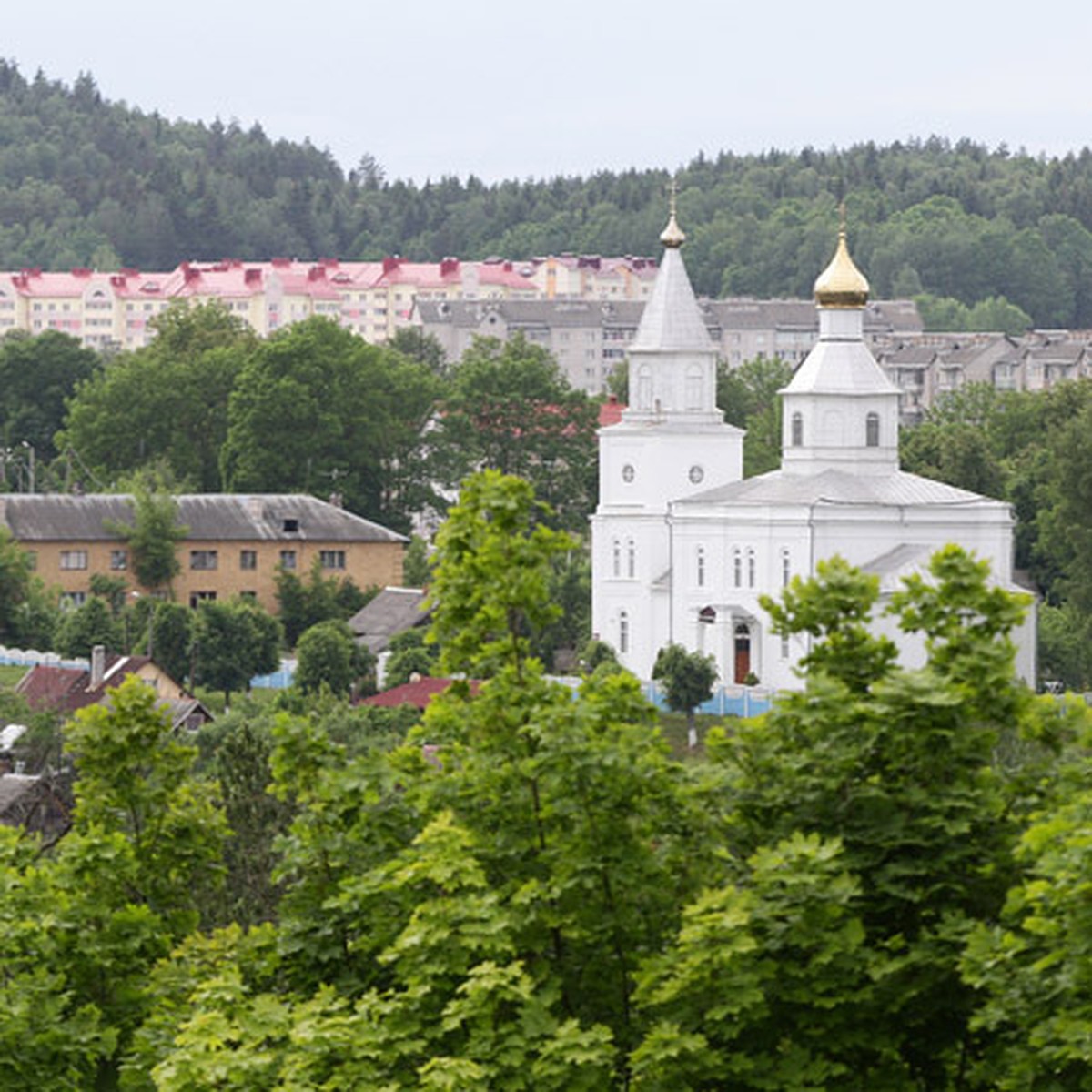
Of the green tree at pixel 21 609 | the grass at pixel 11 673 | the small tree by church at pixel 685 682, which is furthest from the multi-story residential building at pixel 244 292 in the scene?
the small tree by church at pixel 685 682

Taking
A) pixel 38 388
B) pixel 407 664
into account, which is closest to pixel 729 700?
pixel 407 664

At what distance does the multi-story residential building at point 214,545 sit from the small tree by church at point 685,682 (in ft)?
55.8

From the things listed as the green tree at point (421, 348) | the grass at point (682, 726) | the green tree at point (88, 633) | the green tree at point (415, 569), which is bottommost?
the grass at point (682, 726)

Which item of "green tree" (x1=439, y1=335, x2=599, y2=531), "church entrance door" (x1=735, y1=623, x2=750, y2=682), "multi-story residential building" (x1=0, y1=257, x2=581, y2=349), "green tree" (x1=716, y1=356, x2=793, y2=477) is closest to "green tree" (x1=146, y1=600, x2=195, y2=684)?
"church entrance door" (x1=735, y1=623, x2=750, y2=682)

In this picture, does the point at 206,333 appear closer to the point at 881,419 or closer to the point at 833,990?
the point at 881,419

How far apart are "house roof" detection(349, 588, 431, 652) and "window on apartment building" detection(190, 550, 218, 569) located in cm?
413

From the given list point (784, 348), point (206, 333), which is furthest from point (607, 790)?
point (784, 348)

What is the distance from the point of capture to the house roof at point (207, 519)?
70250 millimetres

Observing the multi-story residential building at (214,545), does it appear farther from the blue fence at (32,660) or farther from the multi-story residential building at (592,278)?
the multi-story residential building at (592,278)

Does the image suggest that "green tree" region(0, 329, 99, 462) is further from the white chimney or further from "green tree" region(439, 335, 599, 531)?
the white chimney

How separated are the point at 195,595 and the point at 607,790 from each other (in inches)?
2082

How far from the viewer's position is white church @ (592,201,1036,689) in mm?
57594

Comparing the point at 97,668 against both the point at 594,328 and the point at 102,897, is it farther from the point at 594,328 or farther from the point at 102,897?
the point at 594,328

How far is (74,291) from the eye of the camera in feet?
564
